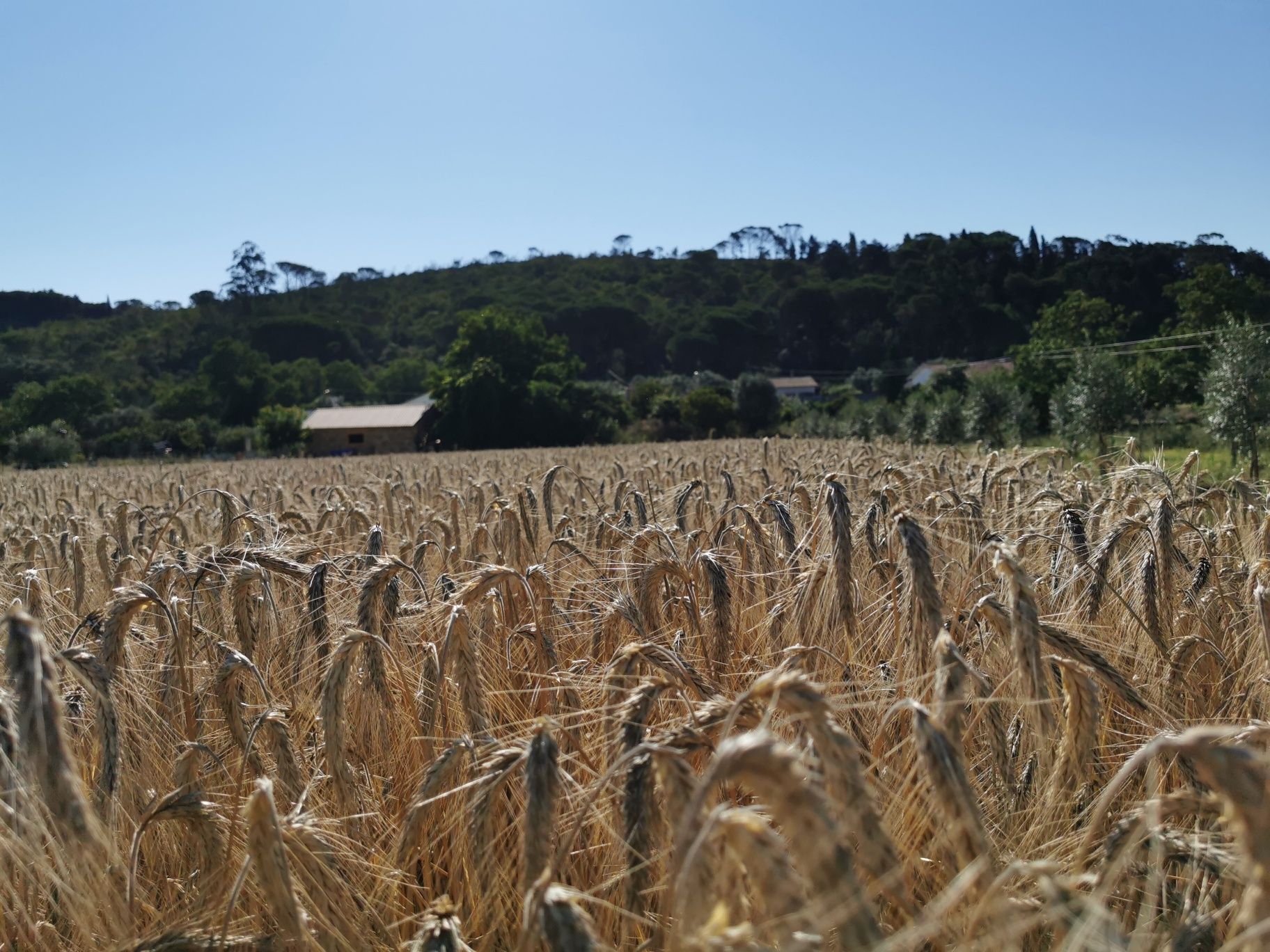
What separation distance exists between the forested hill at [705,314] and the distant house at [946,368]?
10397 millimetres

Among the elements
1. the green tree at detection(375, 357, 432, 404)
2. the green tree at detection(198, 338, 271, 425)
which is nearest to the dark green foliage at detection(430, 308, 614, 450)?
the green tree at detection(198, 338, 271, 425)

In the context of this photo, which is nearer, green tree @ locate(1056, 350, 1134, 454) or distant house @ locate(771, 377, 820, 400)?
green tree @ locate(1056, 350, 1134, 454)

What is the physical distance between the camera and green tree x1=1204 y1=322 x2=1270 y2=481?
18.0 m

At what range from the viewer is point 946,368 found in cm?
7988

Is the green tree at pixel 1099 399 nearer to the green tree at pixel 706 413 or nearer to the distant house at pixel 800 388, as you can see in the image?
the green tree at pixel 706 413

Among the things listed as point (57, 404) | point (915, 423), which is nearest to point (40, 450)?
point (57, 404)

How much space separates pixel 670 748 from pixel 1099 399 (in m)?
29.8

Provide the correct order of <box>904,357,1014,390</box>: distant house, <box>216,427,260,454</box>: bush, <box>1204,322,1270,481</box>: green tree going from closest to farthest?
<box>1204,322,1270,481</box>: green tree
<box>216,427,260,454</box>: bush
<box>904,357,1014,390</box>: distant house

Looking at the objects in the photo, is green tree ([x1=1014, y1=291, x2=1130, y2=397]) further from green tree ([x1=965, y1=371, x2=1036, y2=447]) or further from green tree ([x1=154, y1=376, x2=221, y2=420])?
green tree ([x1=154, y1=376, x2=221, y2=420])

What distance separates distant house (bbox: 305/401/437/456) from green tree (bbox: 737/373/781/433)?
841 inches

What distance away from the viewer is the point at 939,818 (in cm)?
186

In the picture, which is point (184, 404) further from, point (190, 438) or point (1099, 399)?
point (1099, 399)

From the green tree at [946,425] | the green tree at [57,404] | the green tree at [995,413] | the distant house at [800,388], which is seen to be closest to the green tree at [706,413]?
the green tree at [946,425]

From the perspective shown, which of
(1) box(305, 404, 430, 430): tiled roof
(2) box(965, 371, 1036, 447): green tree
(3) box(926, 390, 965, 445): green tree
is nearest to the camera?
(2) box(965, 371, 1036, 447): green tree
